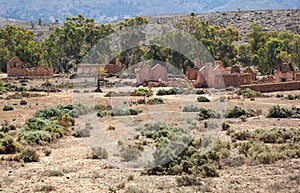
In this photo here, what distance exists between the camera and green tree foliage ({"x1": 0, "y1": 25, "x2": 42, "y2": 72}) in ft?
222

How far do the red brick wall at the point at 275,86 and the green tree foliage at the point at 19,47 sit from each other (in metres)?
37.8

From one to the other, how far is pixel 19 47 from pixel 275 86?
4047 cm

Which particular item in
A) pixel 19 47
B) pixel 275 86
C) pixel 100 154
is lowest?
pixel 100 154

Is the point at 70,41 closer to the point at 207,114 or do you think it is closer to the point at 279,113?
the point at 207,114

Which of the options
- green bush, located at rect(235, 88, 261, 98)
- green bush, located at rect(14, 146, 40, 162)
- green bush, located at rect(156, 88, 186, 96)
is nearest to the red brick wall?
green bush, located at rect(235, 88, 261, 98)

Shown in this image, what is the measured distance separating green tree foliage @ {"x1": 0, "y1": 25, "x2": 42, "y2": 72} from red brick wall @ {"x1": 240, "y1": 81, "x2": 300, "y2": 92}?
37818mm

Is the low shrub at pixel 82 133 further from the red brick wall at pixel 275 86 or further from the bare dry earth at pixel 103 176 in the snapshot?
the red brick wall at pixel 275 86

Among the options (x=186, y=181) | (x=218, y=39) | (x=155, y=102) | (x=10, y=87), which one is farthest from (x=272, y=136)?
(x=218, y=39)

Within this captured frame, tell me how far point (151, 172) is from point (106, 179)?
53.0 inches

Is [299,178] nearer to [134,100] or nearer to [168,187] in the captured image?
[168,187]

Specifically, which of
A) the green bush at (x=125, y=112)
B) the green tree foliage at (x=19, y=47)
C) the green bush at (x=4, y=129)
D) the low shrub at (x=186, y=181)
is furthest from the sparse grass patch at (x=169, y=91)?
the green tree foliage at (x=19, y=47)

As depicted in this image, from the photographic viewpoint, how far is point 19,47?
6725 centimetres

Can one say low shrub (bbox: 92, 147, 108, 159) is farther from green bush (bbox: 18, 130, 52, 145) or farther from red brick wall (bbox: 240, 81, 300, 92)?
red brick wall (bbox: 240, 81, 300, 92)

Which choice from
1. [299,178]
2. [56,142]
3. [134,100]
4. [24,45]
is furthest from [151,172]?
[24,45]
